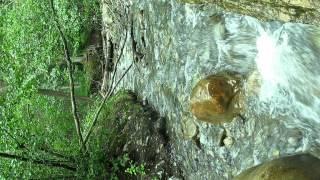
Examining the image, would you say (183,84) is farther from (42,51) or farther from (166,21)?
(42,51)

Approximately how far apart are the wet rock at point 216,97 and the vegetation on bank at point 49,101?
51.4 inches

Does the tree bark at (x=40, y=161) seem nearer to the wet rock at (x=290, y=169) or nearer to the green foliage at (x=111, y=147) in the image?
the green foliage at (x=111, y=147)

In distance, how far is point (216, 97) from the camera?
4.27 metres

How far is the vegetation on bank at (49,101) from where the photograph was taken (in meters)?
5.70

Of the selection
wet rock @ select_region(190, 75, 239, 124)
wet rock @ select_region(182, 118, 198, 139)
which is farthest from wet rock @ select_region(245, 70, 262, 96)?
wet rock @ select_region(182, 118, 198, 139)

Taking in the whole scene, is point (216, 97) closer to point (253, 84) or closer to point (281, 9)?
point (253, 84)

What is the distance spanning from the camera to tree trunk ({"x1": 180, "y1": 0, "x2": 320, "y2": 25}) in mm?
2804

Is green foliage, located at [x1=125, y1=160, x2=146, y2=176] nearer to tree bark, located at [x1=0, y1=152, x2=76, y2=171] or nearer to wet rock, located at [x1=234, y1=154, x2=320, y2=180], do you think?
tree bark, located at [x1=0, y1=152, x2=76, y2=171]

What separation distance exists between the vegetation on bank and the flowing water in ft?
2.72

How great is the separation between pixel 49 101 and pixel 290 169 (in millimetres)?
5038

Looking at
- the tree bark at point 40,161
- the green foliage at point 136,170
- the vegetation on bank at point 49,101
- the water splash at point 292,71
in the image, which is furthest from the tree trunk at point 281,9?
the tree bark at point 40,161

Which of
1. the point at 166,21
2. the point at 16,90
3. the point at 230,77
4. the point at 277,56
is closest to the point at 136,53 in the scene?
the point at 166,21

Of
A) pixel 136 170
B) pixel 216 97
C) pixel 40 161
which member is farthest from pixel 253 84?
pixel 40 161

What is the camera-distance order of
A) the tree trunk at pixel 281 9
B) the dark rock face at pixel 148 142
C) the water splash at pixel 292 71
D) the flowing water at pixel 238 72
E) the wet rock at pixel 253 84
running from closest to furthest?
1. the tree trunk at pixel 281 9
2. the water splash at pixel 292 71
3. the flowing water at pixel 238 72
4. the wet rock at pixel 253 84
5. the dark rock face at pixel 148 142
